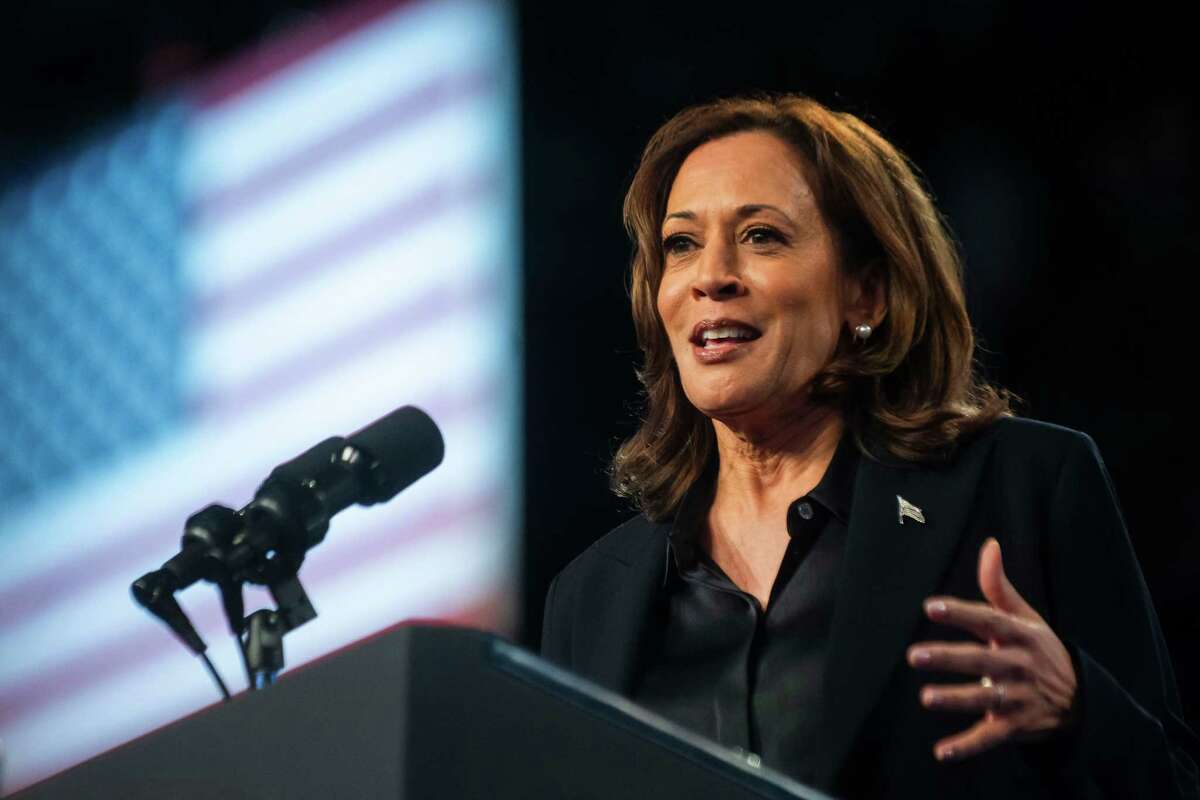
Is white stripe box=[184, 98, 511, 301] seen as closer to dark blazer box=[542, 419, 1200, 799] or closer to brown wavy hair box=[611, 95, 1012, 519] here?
brown wavy hair box=[611, 95, 1012, 519]

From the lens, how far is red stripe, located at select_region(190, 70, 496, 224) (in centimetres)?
289

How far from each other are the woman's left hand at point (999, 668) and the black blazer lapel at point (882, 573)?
1.04 feet

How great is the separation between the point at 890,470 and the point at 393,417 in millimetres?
700

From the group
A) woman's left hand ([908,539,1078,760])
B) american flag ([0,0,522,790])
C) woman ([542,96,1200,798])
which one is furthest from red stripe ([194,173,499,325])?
woman's left hand ([908,539,1078,760])

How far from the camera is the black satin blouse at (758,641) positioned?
1611 millimetres

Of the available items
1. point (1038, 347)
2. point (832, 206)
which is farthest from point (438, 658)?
point (1038, 347)

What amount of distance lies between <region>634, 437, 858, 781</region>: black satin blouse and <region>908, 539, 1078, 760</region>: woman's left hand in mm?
A: 392

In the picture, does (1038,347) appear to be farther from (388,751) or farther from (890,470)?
(388,751)

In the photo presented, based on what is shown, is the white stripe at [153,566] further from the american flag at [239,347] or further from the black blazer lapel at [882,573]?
the black blazer lapel at [882,573]

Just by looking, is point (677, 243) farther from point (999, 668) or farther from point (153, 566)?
point (153, 566)

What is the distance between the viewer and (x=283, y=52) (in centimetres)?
297

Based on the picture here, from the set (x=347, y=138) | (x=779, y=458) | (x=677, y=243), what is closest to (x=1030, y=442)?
(x=779, y=458)

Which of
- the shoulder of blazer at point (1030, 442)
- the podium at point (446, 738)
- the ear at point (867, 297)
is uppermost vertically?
the ear at point (867, 297)

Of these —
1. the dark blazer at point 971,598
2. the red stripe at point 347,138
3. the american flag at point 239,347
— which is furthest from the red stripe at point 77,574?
the dark blazer at point 971,598
